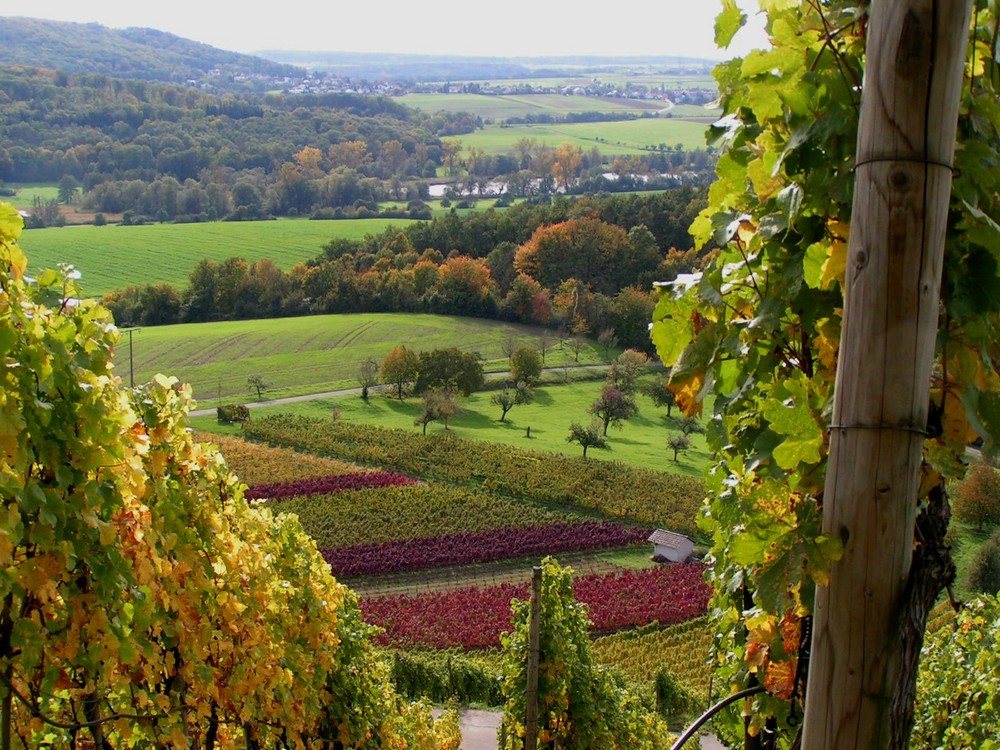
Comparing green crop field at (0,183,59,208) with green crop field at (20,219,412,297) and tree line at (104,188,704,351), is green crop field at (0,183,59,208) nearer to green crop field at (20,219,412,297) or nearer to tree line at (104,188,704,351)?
green crop field at (20,219,412,297)

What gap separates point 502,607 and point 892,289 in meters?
23.9

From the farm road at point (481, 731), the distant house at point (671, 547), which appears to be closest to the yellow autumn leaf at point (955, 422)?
the farm road at point (481, 731)

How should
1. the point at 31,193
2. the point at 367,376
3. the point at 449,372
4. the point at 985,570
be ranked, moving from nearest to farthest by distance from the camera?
the point at 985,570, the point at 449,372, the point at 367,376, the point at 31,193

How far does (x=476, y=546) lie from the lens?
95.9 ft

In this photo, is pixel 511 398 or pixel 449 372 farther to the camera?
pixel 511 398

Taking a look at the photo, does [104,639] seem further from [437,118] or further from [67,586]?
[437,118]

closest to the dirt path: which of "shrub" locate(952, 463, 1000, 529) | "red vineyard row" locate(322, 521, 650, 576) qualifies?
"red vineyard row" locate(322, 521, 650, 576)

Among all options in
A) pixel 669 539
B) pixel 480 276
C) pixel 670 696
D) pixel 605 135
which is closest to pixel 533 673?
pixel 670 696

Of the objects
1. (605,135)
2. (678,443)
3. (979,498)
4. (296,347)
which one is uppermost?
(605,135)

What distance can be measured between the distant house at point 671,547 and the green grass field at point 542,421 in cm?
851

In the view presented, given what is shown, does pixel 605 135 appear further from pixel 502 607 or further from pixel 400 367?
pixel 502 607

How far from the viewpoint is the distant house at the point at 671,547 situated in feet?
96.8

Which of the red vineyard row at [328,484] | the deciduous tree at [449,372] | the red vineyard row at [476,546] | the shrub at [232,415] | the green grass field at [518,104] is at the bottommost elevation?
the red vineyard row at [476,546]

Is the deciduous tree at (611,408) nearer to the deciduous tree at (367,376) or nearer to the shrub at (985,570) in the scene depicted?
the deciduous tree at (367,376)
